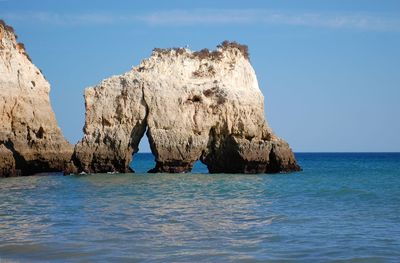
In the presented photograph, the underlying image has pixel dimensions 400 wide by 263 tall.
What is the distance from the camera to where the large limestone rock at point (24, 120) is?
36.5 m

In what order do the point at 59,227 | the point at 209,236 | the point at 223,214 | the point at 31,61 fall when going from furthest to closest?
the point at 31,61 → the point at 223,214 → the point at 59,227 → the point at 209,236

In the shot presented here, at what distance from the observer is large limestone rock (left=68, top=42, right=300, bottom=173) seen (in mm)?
37156

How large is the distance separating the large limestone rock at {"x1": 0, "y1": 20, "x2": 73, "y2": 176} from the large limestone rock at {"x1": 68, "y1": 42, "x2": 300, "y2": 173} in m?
2.04

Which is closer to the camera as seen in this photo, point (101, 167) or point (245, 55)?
point (101, 167)

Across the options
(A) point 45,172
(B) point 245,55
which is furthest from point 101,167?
(B) point 245,55

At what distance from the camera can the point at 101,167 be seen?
37.5m

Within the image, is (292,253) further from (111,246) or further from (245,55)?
(245,55)

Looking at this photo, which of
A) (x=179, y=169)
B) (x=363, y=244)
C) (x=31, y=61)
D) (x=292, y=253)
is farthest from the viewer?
(x=31, y=61)

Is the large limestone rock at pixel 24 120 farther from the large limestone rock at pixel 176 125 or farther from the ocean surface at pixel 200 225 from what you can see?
the ocean surface at pixel 200 225

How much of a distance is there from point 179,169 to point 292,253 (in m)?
26.0

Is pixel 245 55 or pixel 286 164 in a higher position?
pixel 245 55

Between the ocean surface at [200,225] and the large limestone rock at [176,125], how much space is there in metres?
12.4

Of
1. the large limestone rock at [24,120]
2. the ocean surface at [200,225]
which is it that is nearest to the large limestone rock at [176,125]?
the large limestone rock at [24,120]

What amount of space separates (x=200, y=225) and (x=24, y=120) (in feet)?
81.4
